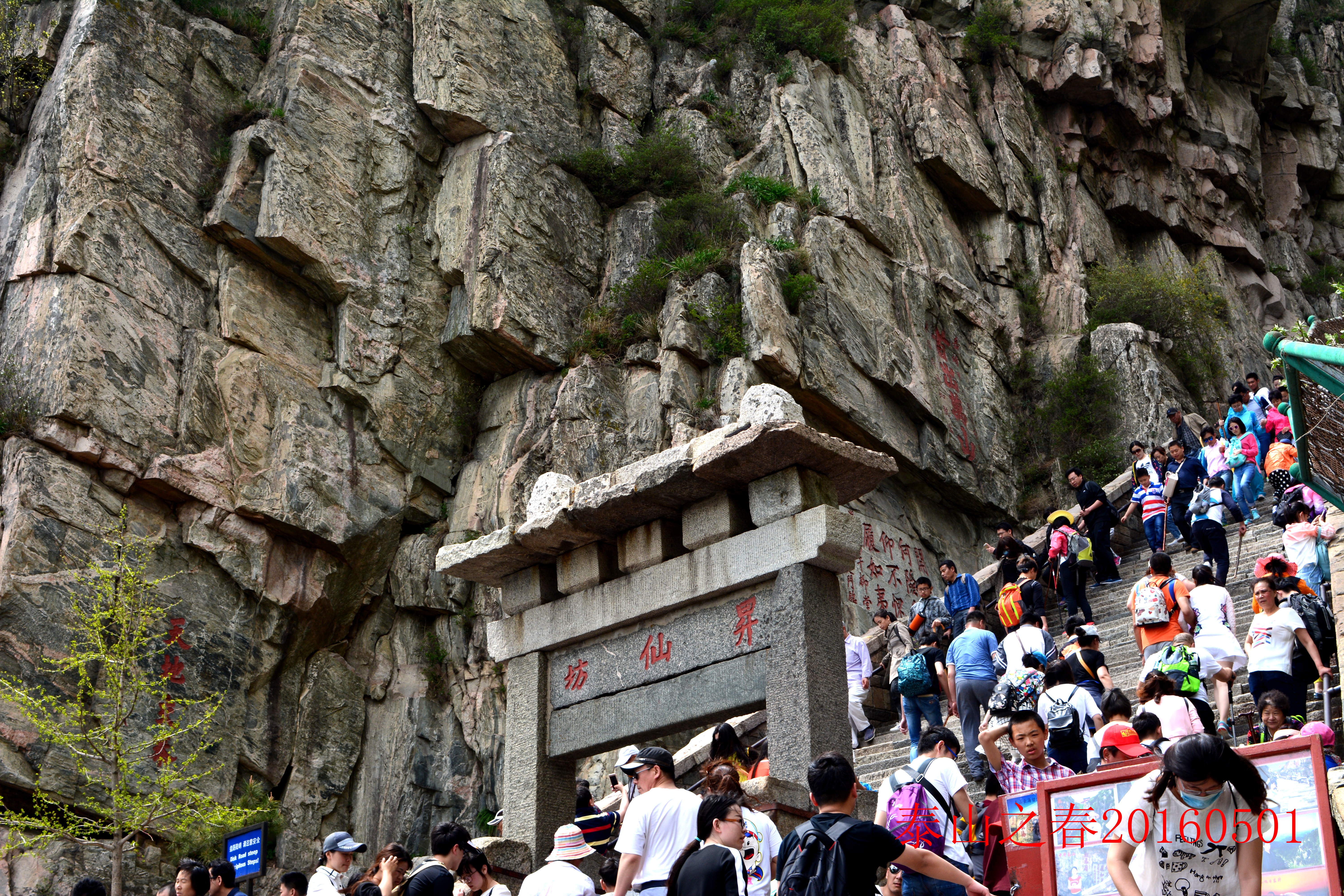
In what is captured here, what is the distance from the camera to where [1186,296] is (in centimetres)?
2686

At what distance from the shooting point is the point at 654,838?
19.0ft

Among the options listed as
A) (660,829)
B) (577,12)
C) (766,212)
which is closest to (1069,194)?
(766,212)

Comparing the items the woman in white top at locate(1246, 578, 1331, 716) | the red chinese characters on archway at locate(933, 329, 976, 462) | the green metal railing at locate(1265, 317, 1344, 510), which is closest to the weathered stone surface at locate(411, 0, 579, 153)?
the red chinese characters on archway at locate(933, 329, 976, 462)

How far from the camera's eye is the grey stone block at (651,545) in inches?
387

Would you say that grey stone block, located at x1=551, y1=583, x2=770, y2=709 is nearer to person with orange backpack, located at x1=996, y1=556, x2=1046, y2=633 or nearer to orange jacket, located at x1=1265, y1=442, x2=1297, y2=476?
person with orange backpack, located at x1=996, y1=556, x2=1046, y2=633

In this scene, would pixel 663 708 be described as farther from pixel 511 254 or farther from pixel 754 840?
pixel 511 254

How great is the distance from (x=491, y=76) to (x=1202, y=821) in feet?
71.3

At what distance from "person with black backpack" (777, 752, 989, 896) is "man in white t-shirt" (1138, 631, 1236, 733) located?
14.1 ft

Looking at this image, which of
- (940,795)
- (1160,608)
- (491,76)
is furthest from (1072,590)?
(491,76)

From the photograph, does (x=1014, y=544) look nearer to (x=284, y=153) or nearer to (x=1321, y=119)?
(x=284, y=153)

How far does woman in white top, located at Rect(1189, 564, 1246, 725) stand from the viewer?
9086 mm

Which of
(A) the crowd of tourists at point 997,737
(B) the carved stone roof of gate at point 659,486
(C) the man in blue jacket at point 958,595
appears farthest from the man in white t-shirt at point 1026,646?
(C) the man in blue jacket at point 958,595

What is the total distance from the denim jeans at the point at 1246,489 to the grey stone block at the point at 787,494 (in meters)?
7.60

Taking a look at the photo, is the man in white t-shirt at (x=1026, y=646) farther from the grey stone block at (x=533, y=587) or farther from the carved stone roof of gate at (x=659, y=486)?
the grey stone block at (x=533, y=587)
